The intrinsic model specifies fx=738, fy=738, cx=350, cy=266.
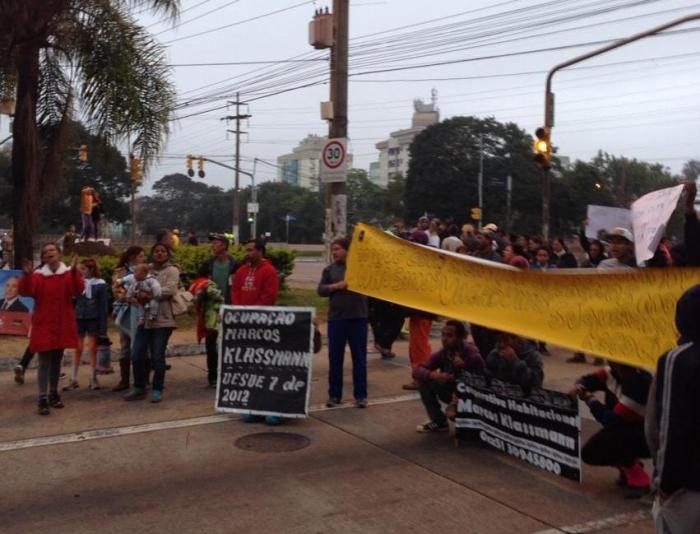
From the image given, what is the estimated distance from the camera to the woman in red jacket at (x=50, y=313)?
720 cm

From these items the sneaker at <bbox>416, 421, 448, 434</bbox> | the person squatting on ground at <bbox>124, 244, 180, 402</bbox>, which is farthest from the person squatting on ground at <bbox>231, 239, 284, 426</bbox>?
the sneaker at <bbox>416, 421, 448, 434</bbox>

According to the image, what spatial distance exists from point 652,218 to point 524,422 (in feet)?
6.75

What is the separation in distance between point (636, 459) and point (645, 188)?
61996mm

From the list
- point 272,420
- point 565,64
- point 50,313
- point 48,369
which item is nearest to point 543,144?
point 565,64

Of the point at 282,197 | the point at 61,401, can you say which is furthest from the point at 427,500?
the point at 282,197

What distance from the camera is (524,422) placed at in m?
5.75

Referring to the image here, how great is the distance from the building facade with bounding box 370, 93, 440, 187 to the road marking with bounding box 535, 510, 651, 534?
119m

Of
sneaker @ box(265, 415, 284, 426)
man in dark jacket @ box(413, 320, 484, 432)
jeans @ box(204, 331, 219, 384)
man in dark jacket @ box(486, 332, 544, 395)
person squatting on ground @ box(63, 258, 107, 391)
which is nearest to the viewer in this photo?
man in dark jacket @ box(486, 332, 544, 395)

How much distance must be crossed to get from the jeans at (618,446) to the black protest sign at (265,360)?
8.91 ft

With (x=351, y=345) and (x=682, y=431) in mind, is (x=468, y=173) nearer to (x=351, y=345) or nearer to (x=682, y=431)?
(x=351, y=345)

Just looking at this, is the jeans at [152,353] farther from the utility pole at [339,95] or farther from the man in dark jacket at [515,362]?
the utility pole at [339,95]

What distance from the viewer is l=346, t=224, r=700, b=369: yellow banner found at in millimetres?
4383

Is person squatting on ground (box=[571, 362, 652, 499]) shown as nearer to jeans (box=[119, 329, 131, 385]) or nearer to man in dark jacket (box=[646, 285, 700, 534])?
man in dark jacket (box=[646, 285, 700, 534])

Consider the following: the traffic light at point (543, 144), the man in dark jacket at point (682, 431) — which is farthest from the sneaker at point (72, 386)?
the traffic light at point (543, 144)
